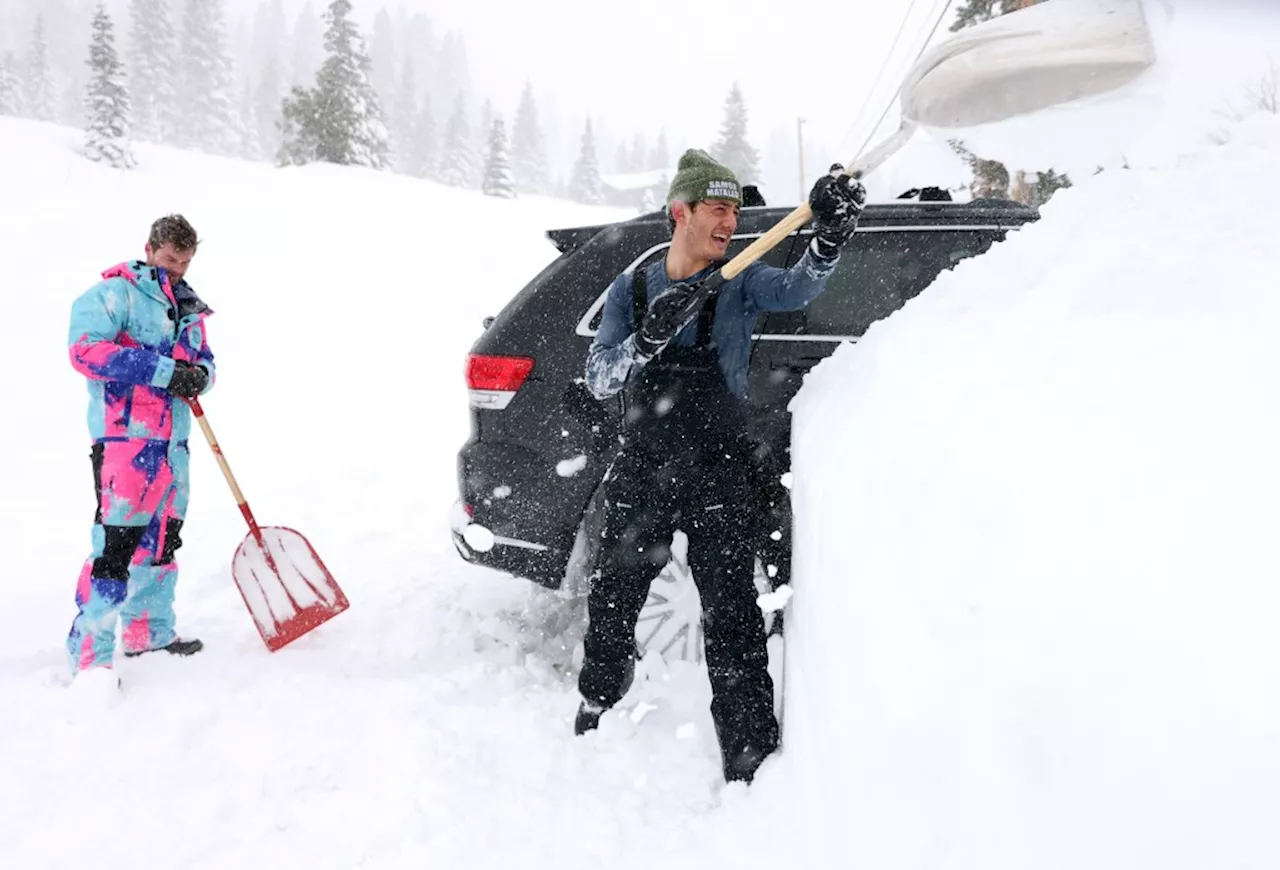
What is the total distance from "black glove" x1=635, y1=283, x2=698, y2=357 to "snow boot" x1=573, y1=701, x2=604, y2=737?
1.32m

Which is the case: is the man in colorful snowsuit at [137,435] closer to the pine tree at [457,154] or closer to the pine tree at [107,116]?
the pine tree at [107,116]

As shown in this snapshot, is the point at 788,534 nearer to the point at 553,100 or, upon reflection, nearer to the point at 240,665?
the point at 240,665

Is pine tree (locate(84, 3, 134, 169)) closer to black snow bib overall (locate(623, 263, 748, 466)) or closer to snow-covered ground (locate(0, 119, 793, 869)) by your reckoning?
snow-covered ground (locate(0, 119, 793, 869))

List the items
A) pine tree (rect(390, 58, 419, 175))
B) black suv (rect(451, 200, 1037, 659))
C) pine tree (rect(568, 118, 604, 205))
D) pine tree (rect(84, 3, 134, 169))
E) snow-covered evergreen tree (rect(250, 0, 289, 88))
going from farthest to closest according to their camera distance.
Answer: snow-covered evergreen tree (rect(250, 0, 289, 88))
pine tree (rect(390, 58, 419, 175))
pine tree (rect(568, 118, 604, 205))
pine tree (rect(84, 3, 134, 169))
black suv (rect(451, 200, 1037, 659))

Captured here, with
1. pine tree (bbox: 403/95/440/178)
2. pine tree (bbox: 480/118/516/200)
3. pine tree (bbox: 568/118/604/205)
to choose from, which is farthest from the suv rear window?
pine tree (bbox: 403/95/440/178)

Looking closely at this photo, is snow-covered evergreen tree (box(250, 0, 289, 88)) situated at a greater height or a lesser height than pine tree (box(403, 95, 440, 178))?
greater

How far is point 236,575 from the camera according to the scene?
3.69 m

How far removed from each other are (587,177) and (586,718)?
5533cm

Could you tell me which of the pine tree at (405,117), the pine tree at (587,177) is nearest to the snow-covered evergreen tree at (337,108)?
the pine tree at (587,177)

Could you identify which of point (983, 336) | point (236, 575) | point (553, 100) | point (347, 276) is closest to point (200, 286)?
point (347, 276)

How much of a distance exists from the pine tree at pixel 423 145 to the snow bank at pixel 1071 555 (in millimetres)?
57829

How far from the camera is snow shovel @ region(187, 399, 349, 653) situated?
141 inches

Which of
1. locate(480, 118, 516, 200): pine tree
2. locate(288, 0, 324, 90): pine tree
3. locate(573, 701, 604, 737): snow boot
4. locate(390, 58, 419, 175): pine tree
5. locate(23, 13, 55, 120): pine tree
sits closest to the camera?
locate(573, 701, 604, 737): snow boot

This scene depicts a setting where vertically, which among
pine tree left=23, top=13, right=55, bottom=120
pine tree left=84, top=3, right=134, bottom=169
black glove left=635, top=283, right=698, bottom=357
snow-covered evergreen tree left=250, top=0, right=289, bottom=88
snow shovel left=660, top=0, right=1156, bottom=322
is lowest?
black glove left=635, top=283, right=698, bottom=357
